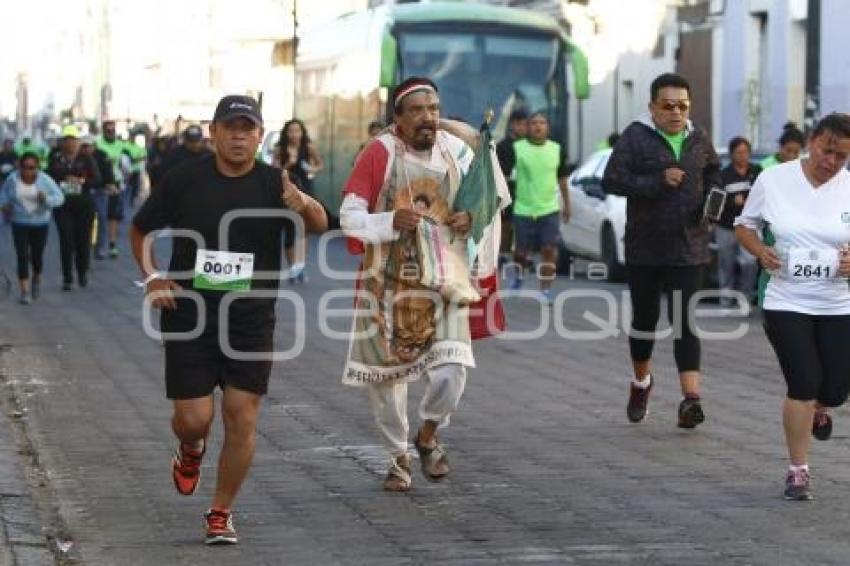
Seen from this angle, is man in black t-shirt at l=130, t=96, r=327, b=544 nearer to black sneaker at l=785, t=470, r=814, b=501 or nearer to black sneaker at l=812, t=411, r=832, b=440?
black sneaker at l=785, t=470, r=814, b=501

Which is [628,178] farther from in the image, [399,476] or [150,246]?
[150,246]

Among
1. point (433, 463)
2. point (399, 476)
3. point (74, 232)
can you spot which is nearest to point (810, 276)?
point (433, 463)

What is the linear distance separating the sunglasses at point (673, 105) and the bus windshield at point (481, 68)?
20947 mm

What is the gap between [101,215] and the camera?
104 feet

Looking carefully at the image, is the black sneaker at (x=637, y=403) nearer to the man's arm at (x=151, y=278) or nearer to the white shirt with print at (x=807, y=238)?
the white shirt with print at (x=807, y=238)

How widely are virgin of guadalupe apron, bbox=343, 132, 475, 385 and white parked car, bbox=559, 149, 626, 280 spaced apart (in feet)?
51.5

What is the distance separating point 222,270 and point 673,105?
167 inches

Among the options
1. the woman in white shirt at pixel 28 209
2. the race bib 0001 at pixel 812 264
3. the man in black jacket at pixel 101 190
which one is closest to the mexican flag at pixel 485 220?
the race bib 0001 at pixel 812 264

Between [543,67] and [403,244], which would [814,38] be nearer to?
[543,67]

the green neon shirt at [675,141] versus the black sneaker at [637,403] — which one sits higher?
the green neon shirt at [675,141]

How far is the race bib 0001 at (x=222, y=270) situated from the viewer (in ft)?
30.2

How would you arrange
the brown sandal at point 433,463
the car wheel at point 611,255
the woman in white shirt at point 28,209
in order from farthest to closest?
the car wheel at point 611,255 < the woman in white shirt at point 28,209 < the brown sandal at point 433,463

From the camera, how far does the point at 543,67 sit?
34.6 meters

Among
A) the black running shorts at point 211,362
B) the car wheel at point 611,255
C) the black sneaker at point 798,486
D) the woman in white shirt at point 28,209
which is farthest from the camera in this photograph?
the car wheel at point 611,255
